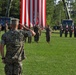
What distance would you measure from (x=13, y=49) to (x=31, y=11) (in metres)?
34.6

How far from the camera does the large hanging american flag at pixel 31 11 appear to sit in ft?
139

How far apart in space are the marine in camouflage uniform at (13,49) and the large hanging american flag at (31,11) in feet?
109

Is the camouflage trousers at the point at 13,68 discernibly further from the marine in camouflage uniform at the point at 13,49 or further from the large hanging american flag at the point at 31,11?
the large hanging american flag at the point at 31,11

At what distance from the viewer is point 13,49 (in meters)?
8.51

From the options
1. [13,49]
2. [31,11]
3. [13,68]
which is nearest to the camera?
[13,49]

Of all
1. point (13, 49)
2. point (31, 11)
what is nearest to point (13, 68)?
point (13, 49)

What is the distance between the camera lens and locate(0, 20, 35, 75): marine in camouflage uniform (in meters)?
8.47

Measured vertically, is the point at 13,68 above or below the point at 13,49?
below

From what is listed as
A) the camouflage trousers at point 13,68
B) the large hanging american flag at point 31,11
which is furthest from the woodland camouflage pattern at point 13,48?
the large hanging american flag at point 31,11

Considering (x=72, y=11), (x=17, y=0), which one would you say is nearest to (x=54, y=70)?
(x=17, y=0)

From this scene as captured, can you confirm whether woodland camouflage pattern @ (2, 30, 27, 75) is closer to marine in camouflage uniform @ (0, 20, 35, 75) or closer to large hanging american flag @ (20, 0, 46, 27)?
marine in camouflage uniform @ (0, 20, 35, 75)

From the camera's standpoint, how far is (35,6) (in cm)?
4322

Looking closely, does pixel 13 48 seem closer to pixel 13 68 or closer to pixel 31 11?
pixel 13 68

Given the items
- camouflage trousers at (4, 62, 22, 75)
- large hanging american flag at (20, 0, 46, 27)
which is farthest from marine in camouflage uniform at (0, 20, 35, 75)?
large hanging american flag at (20, 0, 46, 27)
